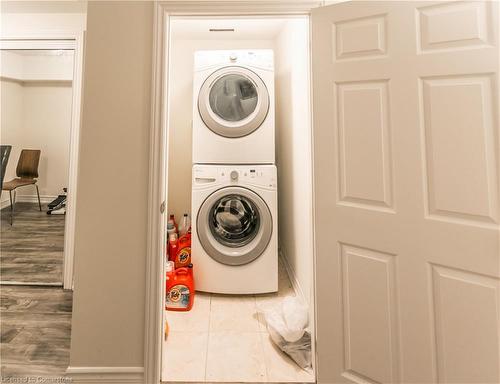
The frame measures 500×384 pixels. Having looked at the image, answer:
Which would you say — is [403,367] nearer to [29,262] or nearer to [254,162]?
[254,162]

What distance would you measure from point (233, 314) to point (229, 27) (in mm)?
2644

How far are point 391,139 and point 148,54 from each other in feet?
4.08

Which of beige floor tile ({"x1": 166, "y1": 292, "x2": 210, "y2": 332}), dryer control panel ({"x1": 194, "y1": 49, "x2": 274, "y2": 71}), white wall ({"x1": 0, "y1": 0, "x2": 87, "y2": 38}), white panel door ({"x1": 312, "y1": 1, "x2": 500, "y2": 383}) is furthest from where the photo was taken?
dryer control panel ({"x1": 194, "y1": 49, "x2": 274, "y2": 71})

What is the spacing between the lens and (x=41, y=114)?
2148mm

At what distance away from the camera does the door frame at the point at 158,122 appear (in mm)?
1272

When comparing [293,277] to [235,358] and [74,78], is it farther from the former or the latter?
[74,78]

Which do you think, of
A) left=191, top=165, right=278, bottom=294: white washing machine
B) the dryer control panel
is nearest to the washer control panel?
left=191, top=165, right=278, bottom=294: white washing machine

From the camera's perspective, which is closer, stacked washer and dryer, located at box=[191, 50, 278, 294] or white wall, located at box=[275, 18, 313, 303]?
white wall, located at box=[275, 18, 313, 303]

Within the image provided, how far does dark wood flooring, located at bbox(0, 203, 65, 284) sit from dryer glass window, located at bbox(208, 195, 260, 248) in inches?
52.6

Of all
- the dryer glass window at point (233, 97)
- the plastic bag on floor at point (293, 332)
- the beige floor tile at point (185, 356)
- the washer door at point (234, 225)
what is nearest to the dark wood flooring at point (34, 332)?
the beige floor tile at point (185, 356)

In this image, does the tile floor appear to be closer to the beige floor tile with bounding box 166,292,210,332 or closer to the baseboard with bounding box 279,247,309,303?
the beige floor tile with bounding box 166,292,210,332

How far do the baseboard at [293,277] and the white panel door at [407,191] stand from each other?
2.24 feet

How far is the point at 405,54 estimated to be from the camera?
1.07m

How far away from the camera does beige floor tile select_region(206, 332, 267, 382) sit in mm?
1371
